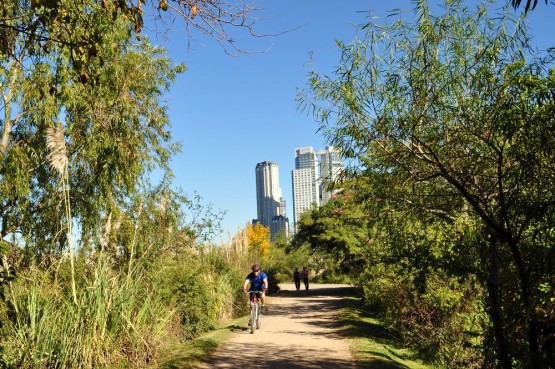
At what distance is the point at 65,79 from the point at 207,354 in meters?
6.33

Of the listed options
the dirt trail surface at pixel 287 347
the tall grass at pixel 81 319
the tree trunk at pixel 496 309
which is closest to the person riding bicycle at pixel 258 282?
the dirt trail surface at pixel 287 347

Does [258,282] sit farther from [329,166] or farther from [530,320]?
[530,320]

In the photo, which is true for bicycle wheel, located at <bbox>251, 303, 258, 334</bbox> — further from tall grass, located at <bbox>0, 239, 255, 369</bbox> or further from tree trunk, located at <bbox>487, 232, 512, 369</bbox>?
tree trunk, located at <bbox>487, 232, 512, 369</bbox>

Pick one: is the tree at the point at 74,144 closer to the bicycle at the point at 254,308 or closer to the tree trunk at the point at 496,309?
the bicycle at the point at 254,308

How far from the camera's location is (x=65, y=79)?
1049cm

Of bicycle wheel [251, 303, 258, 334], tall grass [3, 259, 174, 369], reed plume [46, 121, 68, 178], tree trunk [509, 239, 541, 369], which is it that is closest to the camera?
tree trunk [509, 239, 541, 369]

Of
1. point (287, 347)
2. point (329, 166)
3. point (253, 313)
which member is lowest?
point (287, 347)

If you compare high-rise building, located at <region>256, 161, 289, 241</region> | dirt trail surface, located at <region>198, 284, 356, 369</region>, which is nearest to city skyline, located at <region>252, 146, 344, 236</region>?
high-rise building, located at <region>256, 161, 289, 241</region>

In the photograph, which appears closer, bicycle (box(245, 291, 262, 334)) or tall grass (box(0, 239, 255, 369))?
tall grass (box(0, 239, 255, 369))

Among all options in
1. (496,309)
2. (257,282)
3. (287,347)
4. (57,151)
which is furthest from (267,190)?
(496,309)

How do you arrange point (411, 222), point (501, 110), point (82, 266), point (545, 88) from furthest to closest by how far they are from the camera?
1. point (82, 266)
2. point (411, 222)
3. point (501, 110)
4. point (545, 88)

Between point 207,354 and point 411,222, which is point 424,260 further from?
point 207,354

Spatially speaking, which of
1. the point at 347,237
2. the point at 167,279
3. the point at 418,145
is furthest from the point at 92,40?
the point at 347,237

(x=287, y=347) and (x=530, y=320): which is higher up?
(x=530, y=320)
